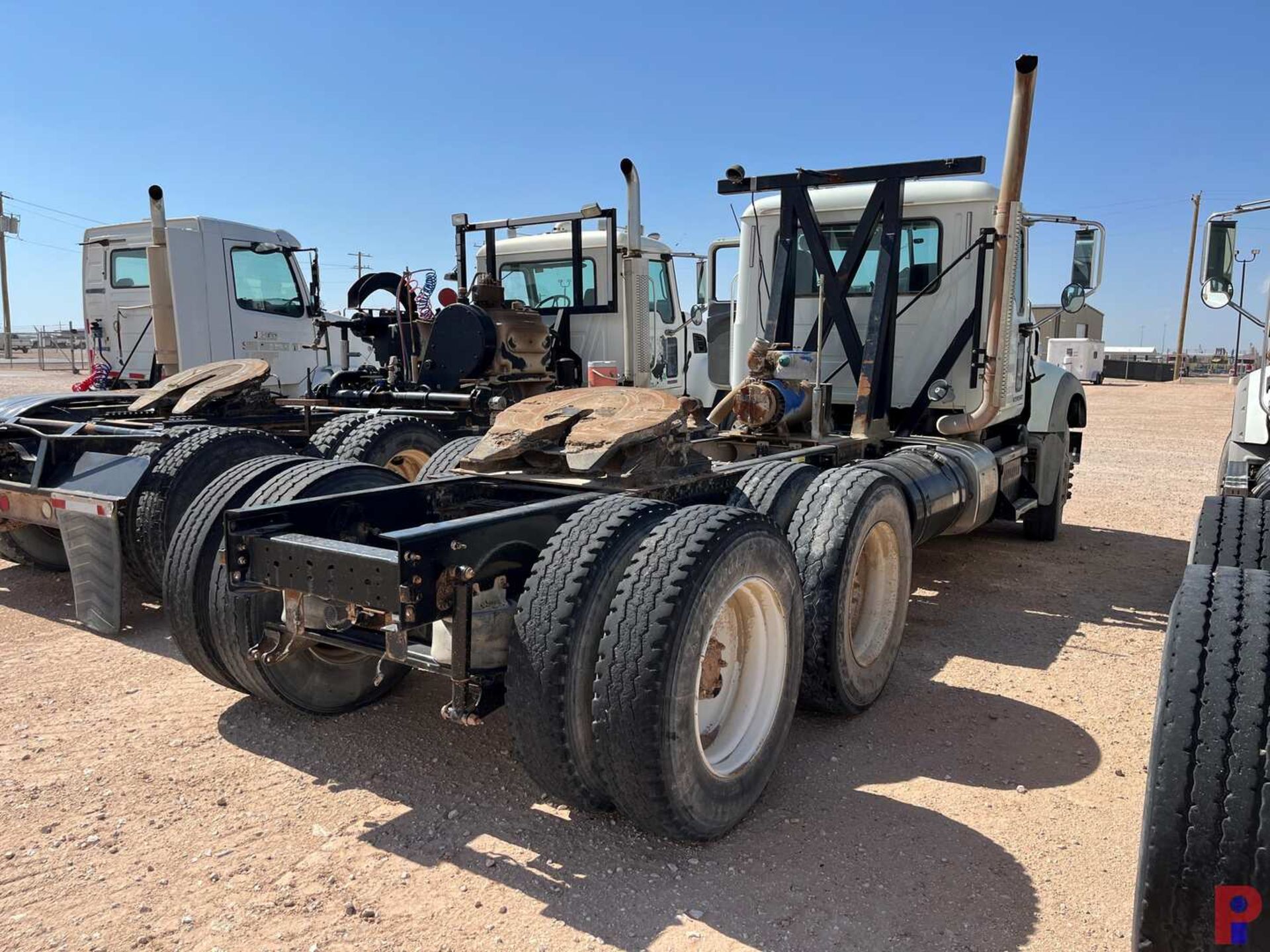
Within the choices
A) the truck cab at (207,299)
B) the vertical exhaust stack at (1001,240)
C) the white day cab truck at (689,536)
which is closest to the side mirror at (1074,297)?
the white day cab truck at (689,536)

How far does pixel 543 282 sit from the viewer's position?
9.71m

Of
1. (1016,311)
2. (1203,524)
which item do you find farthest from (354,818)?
(1016,311)

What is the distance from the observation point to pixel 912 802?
353cm

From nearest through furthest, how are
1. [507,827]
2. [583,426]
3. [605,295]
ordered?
[507,827] < [583,426] < [605,295]

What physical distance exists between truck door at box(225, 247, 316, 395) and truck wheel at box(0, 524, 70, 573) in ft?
16.4

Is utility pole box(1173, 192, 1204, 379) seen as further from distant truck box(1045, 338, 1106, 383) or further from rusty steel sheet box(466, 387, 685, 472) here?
rusty steel sheet box(466, 387, 685, 472)

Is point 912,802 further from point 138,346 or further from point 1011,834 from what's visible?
point 138,346

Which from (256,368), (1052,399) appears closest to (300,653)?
(256,368)

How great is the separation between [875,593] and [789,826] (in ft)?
5.67

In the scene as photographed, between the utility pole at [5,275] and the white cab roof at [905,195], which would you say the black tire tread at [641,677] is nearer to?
the white cab roof at [905,195]

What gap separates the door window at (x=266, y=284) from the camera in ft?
37.1

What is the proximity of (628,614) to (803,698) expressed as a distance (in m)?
1.59

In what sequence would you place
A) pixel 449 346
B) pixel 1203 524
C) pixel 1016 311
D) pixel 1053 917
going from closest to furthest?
pixel 1053 917 < pixel 1203 524 < pixel 1016 311 < pixel 449 346

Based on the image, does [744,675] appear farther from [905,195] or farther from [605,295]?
[605,295]
